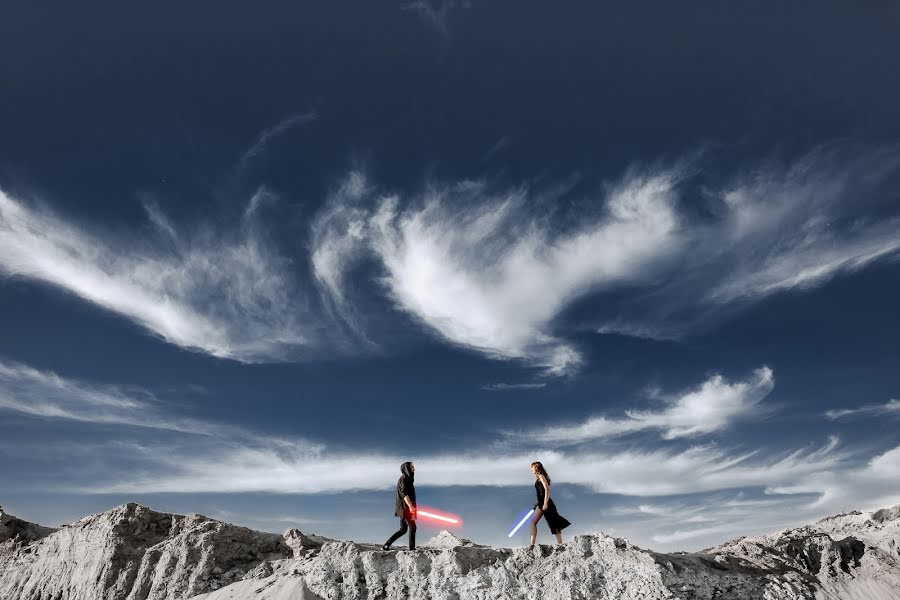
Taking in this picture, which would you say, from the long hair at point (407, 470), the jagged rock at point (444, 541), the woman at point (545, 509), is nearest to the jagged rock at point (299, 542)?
the long hair at point (407, 470)

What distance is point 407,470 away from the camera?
47.9 feet

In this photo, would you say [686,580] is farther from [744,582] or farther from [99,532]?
[99,532]

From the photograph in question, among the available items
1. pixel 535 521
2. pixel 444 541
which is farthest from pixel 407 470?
pixel 444 541

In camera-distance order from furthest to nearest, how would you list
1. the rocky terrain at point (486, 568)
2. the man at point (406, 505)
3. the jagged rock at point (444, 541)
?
1. the jagged rock at point (444, 541)
2. the man at point (406, 505)
3. the rocky terrain at point (486, 568)

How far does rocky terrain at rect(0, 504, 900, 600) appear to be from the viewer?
13.5m

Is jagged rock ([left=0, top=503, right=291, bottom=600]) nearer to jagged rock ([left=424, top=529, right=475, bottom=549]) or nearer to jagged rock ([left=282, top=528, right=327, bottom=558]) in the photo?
jagged rock ([left=282, top=528, right=327, bottom=558])

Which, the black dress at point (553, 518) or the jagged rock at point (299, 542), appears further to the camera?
the jagged rock at point (299, 542)

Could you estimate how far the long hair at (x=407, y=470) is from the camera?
574 inches

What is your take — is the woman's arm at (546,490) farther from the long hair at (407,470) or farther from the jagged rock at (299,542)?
the jagged rock at (299,542)

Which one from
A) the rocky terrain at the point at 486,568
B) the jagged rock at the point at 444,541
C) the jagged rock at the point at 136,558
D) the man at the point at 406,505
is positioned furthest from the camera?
the jagged rock at the point at 444,541

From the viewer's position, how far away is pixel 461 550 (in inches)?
570

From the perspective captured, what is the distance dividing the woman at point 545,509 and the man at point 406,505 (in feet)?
10.9

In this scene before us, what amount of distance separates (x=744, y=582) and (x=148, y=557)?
18839 millimetres

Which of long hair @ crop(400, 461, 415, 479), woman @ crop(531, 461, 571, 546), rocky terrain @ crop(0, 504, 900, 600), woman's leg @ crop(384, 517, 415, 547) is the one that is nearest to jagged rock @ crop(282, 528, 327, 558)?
rocky terrain @ crop(0, 504, 900, 600)
